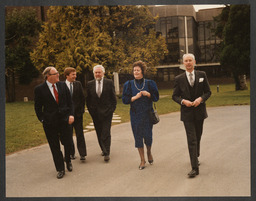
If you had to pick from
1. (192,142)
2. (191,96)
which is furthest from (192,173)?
(191,96)

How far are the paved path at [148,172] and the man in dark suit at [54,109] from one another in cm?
41

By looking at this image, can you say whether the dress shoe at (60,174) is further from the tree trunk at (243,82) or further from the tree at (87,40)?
the tree trunk at (243,82)

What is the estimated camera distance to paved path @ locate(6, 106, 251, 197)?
3.84 meters

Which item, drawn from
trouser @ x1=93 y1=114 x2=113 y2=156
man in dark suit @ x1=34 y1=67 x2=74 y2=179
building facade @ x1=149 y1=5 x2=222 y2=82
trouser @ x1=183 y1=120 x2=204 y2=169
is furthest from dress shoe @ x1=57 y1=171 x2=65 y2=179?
building facade @ x1=149 y1=5 x2=222 y2=82

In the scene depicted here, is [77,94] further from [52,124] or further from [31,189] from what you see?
[31,189]

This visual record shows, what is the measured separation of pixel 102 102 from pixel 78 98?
443 mm

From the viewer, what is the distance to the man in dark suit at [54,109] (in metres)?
4.37

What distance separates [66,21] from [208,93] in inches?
112

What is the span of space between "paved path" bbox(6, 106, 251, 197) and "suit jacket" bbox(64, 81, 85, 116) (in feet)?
2.86

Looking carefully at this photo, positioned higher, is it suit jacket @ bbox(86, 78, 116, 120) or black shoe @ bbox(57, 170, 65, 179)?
suit jacket @ bbox(86, 78, 116, 120)

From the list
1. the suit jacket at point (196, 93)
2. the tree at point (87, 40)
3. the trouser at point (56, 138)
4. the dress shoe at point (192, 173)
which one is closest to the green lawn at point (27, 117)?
the suit jacket at point (196, 93)

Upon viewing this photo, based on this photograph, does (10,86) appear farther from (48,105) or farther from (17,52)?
(48,105)

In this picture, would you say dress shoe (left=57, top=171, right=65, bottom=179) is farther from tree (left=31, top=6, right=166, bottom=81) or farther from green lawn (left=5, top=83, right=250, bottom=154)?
tree (left=31, top=6, right=166, bottom=81)

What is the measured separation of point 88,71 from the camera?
5.41 m
